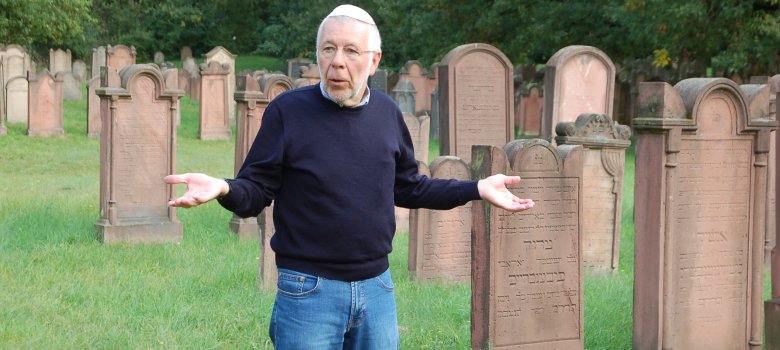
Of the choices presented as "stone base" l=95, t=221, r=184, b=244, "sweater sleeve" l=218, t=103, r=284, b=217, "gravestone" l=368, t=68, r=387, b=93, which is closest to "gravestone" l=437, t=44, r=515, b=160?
"stone base" l=95, t=221, r=184, b=244

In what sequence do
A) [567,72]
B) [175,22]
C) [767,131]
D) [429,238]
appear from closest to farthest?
[767,131] < [429,238] < [567,72] < [175,22]

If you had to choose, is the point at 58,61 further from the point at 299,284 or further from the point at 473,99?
the point at 299,284

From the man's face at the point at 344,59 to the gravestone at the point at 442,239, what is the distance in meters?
5.06

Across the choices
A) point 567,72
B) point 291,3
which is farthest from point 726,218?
point 291,3

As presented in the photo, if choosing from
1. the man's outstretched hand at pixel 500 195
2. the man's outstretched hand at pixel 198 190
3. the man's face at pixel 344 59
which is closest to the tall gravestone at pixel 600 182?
the man's outstretched hand at pixel 500 195

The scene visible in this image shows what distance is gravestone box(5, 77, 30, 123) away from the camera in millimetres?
22000

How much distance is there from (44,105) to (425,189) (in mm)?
17664

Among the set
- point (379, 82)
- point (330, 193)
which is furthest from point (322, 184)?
point (379, 82)

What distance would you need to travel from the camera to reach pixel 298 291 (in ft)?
12.6

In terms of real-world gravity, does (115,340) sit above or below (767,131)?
below

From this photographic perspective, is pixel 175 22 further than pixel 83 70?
Yes

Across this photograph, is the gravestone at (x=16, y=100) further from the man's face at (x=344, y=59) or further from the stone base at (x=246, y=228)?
the man's face at (x=344, y=59)

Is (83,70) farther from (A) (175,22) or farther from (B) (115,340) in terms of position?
(B) (115,340)

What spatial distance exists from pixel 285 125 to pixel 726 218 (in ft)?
13.8
